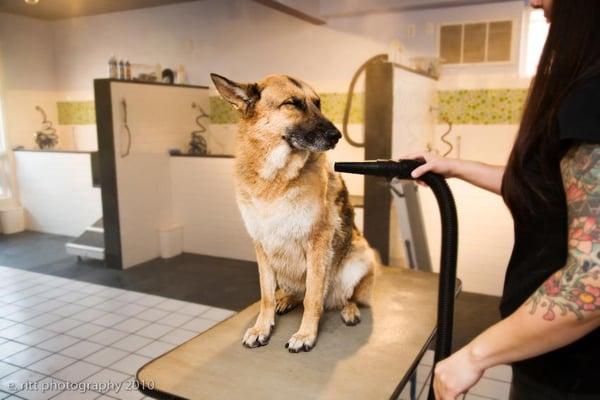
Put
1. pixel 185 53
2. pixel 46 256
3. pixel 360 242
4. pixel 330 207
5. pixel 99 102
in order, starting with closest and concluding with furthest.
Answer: pixel 330 207, pixel 360 242, pixel 99 102, pixel 46 256, pixel 185 53

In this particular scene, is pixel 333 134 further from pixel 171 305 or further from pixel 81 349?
pixel 171 305

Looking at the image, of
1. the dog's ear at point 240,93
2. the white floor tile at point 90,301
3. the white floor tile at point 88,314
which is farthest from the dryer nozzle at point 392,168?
the white floor tile at point 90,301

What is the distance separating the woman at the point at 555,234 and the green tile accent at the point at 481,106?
3446 mm

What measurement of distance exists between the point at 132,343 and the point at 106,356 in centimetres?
19

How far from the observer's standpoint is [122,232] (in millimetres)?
4363

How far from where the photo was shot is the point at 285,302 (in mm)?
1753

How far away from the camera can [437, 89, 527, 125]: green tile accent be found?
4000 mm

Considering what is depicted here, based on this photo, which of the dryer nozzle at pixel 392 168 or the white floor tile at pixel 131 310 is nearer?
the dryer nozzle at pixel 392 168

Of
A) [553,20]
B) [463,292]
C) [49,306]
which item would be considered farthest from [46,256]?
[553,20]

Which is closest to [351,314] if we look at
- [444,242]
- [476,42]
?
[444,242]

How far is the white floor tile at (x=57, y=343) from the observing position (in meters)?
2.86

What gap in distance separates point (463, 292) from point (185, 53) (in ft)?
13.4

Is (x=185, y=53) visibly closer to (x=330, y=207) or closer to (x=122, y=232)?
(x=122, y=232)

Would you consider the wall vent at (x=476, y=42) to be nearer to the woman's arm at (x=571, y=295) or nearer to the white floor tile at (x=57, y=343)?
the woman's arm at (x=571, y=295)
